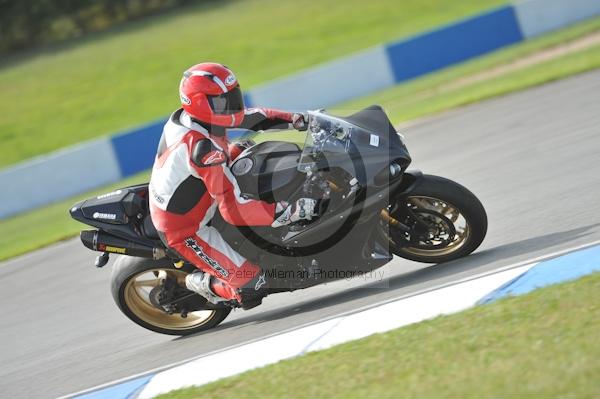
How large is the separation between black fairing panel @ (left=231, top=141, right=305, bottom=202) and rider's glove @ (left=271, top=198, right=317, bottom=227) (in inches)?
2.7

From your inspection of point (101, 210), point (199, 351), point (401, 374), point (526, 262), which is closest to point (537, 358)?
point (401, 374)

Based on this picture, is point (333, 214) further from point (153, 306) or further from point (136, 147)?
point (136, 147)

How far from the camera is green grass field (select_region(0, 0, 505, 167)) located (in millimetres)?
21578

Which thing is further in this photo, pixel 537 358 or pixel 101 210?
pixel 101 210

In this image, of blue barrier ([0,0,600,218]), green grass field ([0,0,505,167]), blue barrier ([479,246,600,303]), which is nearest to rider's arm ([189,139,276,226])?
blue barrier ([479,246,600,303])

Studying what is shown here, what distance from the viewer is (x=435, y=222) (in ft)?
19.4

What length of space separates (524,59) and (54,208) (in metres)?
9.08

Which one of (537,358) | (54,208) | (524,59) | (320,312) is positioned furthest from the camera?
(524,59)

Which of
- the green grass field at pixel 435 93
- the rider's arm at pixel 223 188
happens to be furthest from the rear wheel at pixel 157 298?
the green grass field at pixel 435 93

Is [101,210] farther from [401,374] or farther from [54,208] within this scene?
[54,208]

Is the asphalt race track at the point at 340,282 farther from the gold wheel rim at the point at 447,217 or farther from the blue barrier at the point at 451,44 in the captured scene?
the blue barrier at the point at 451,44

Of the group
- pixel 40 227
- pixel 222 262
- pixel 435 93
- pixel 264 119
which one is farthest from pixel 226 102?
pixel 435 93

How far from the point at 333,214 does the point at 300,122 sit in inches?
29.0

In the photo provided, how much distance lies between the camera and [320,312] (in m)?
6.09
